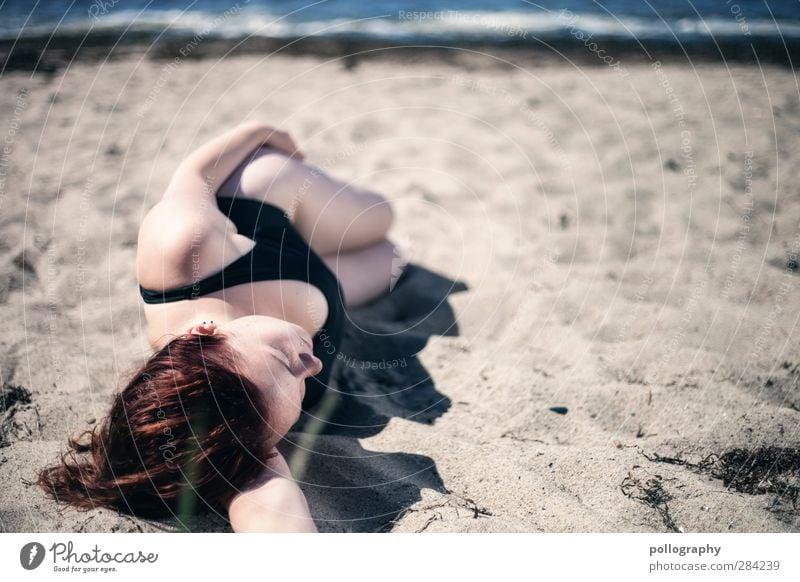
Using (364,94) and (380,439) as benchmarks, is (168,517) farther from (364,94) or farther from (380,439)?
(364,94)

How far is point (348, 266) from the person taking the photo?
7.97ft

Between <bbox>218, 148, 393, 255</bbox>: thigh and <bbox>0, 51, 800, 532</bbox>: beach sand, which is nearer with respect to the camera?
<bbox>0, 51, 800, 532</bbox>: beach sand

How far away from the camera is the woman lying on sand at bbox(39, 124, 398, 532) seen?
1519 mm

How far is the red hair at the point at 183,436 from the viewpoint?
1.49 meters
